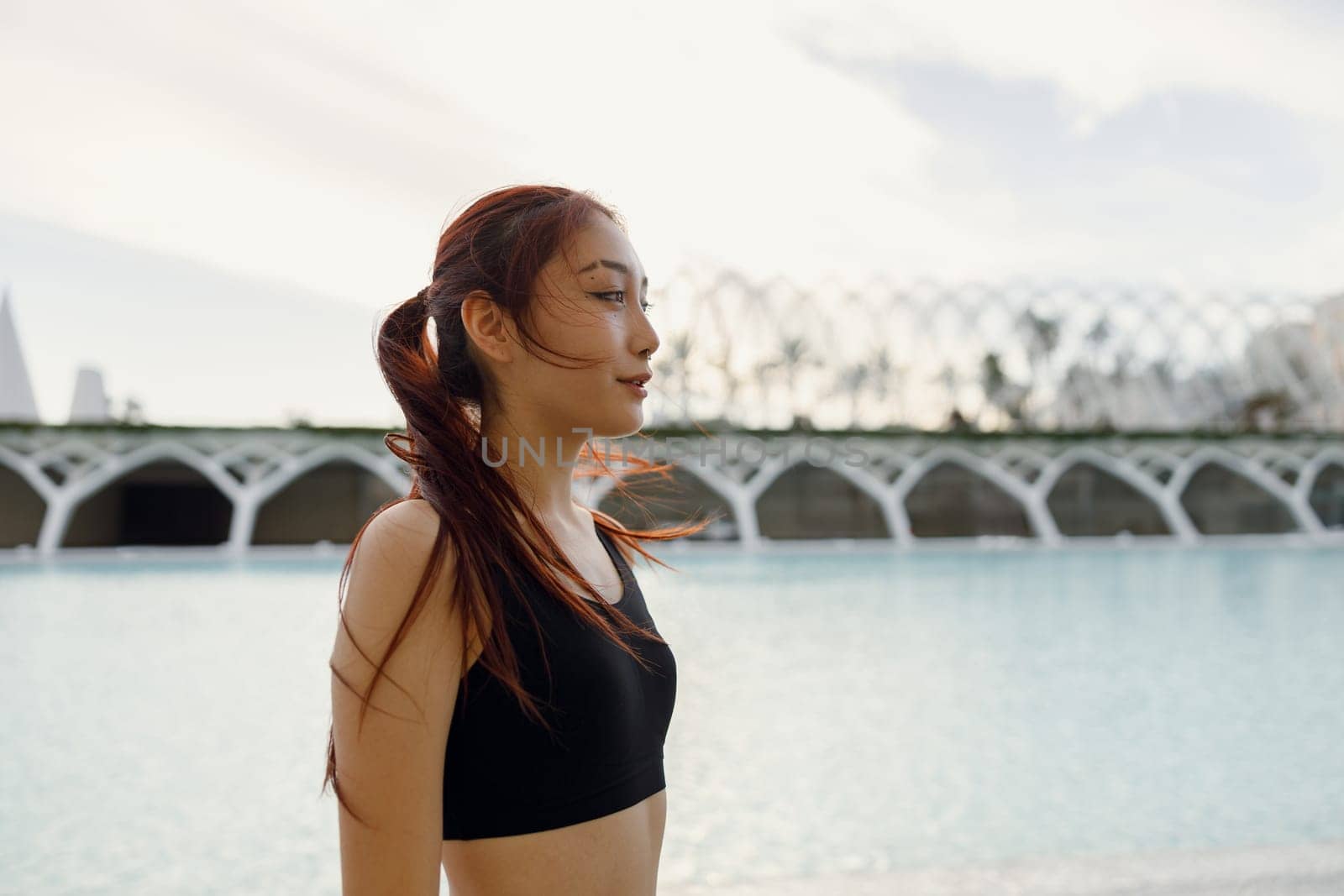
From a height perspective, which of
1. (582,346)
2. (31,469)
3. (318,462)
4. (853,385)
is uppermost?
(853,385)

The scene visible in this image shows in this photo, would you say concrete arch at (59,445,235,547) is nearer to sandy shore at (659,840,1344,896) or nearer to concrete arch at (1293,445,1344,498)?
sandy shore at (659,840,1344,896)

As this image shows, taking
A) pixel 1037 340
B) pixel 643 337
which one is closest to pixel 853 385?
pixel 1037 340

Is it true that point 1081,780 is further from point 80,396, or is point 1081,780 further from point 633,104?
point 80,396

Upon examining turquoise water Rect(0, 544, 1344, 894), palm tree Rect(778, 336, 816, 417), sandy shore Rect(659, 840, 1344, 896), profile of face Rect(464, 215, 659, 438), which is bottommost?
turquoise water Rect(0, 544, 1344, 894)

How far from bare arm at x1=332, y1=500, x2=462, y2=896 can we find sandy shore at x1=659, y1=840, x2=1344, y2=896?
5.60 ft

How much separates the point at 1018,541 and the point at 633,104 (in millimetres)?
23490

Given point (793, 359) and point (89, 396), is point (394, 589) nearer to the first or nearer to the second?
point (793, 359)

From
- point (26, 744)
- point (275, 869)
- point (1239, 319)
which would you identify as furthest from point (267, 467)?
point (1239, 319)

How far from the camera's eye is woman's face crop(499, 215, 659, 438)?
1031 mm

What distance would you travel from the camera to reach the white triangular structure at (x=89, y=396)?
3127 cm

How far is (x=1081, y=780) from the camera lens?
5082mm

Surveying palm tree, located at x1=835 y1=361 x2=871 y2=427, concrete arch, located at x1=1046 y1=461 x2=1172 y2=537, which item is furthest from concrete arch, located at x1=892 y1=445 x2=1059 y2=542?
palm tree, located at x1=835 y1=361 x2=871 y2=427

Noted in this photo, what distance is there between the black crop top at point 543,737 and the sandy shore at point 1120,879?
64.0 inches

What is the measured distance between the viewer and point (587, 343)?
1.04 m
